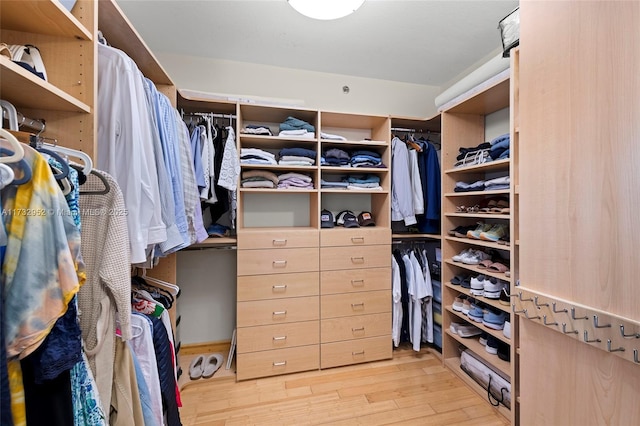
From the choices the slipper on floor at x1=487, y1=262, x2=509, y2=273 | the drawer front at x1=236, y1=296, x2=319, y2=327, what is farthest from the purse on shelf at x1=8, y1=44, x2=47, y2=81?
the slipper on floor at x1=487, y1=262, x2=509, y2=273

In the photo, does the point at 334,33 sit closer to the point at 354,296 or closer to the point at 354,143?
the point at 354,143

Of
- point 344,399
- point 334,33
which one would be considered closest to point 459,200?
point 334,33

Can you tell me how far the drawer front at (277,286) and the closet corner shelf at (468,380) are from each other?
1190 millimetres

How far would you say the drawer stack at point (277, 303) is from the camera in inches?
72.4

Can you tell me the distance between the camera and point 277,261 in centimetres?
188

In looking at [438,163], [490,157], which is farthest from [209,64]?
[490,157]

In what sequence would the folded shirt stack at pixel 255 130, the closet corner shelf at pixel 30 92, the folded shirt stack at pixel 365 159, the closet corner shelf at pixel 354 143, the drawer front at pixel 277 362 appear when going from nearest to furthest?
the closet corner shelf at pixel 30 92
the drawer front at pixel 277 362
the folded shirt stack at pixel 255 130
the closet corner shelf at pixel 354 143
the folded shirt stack at pixel 365 159

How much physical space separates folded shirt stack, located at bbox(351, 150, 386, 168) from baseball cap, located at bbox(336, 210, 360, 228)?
1.39ft

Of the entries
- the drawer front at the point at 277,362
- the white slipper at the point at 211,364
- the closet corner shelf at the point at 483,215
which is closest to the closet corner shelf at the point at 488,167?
the closet corner shelf at the point at 483,215

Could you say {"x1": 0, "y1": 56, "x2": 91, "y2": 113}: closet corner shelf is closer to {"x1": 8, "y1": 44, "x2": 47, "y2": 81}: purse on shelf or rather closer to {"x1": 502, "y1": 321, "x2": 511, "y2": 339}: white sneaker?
{"x1": 8, "y1": 44, "x2": 47, "y2": 81}: purse on shelf

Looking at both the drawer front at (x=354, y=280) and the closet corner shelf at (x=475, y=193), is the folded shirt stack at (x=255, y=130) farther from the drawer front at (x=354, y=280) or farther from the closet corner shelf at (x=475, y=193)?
the closet corner shelf at (x=475, y=193)

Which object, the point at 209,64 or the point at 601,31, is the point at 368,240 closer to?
the point at 601,31

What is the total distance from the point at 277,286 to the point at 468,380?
4.95ft

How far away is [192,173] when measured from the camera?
4.96ft
